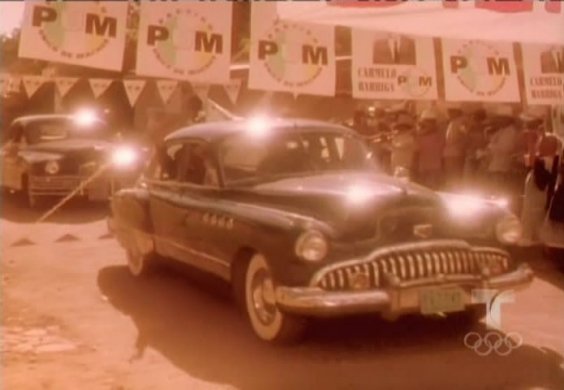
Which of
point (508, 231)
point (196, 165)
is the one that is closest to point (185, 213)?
point (196, 165)

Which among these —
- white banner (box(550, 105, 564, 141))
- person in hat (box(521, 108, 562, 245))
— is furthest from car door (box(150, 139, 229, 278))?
white banner (box(550, 105, 564, 141))

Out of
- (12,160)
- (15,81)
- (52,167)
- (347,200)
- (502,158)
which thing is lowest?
(347,200)

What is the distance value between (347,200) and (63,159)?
25.6 ft

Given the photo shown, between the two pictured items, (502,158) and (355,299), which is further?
(502,158)

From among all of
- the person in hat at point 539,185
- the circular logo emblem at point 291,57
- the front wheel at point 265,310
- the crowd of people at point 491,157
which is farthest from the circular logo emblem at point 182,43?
the person in hat at point 539,185

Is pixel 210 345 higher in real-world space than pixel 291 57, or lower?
lower

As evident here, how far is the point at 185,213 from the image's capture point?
21.3 ft

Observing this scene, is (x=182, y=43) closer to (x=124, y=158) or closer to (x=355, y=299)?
(x=355, y=299)

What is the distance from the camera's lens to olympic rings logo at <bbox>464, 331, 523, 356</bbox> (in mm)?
5449

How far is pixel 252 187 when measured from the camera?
6082 millimetres

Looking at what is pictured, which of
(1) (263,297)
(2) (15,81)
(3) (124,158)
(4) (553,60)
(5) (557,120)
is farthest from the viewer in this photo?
(3) (124,158)

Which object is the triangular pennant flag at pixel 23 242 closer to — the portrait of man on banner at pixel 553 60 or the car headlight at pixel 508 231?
the car headlight at pixel 508 231

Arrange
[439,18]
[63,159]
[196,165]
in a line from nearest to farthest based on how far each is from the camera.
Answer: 1. [196,165]
2. [439,18]
3. [63,159]

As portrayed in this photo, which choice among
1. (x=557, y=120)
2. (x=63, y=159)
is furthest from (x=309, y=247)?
(x=63, y=159)
